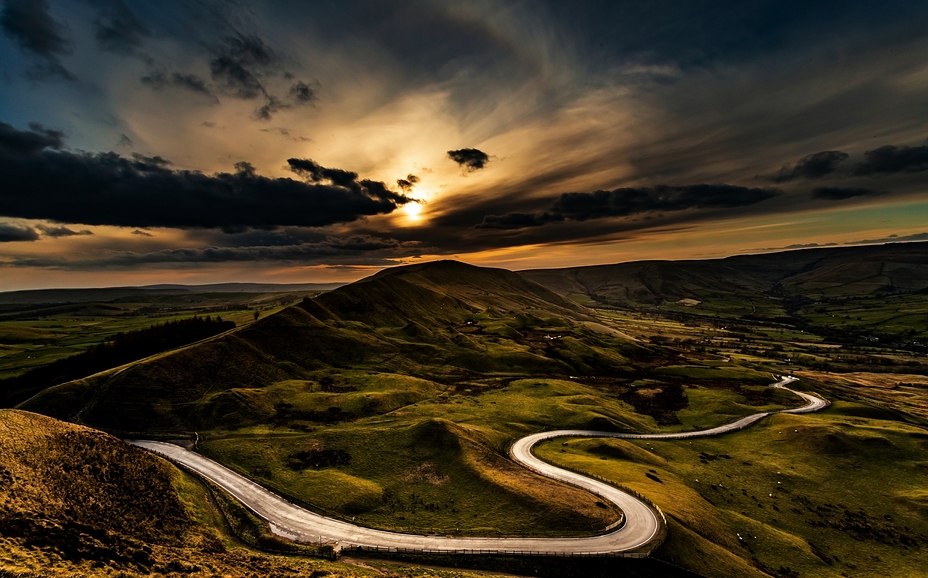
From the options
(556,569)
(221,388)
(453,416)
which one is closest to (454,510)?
(556,569)

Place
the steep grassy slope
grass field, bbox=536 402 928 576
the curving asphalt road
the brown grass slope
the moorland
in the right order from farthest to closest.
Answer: grass field, bbox=536 402 928 576 → the moorland → the curving asphalt road → the brown grass slope → the steep grassy slope

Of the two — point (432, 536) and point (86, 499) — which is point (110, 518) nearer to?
point (86, 499)

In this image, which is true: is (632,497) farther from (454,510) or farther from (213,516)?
(213,516)

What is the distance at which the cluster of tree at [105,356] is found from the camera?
439ft

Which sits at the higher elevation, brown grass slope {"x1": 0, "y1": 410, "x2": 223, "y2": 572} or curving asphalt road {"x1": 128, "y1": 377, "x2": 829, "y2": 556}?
brown grass slope {"x1": 0, "y1": 410, "x2": 223, "y2": 572}

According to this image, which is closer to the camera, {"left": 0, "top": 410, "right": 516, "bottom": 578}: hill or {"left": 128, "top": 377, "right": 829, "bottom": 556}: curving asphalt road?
{"left": 0, "top": 410, "right": 516, "bottom": 578}: hill

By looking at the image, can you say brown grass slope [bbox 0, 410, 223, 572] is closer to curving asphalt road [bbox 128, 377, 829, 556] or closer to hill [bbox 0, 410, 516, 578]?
hill [bbox 0, 410, 516, 578]

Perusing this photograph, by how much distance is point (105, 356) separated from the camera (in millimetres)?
154250

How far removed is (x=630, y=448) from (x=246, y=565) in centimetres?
8974

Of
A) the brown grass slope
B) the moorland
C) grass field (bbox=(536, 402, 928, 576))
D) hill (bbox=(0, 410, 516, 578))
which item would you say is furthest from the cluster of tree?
grass field (bbox=(536, 402, 928, 576))

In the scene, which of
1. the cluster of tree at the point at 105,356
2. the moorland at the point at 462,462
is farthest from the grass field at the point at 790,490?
the cluster of tree at the point at 105,356

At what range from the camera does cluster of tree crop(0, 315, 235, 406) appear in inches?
5265

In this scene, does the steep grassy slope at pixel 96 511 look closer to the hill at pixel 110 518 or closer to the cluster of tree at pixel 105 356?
the hill at pixel 110 518

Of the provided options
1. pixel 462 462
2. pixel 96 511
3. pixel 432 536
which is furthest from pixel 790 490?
pixel 96 511
